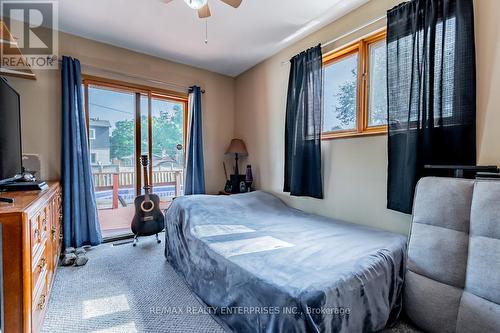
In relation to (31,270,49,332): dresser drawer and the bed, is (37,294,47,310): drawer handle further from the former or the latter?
the bed

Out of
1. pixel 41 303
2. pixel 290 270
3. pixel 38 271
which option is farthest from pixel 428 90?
pixel 41 303

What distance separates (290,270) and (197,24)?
2570mm

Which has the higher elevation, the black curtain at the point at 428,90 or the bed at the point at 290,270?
the black curtain at the point at 428,90

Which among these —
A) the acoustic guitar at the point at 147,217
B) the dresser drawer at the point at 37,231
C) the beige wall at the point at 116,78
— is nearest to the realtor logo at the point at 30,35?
the beige wall at the point at 116,78

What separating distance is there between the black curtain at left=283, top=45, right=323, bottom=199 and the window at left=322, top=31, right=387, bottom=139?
5.6 inches

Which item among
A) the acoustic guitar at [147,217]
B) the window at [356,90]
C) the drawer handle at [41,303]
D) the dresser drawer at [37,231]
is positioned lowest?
the drawer handle at [41,303]

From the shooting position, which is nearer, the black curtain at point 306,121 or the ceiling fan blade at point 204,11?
the ceiling fan blade at point 204,11

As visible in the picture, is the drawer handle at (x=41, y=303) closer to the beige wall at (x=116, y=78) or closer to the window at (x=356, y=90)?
A: the beige wall at (x=116, y=78)

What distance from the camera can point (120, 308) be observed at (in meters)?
1.69

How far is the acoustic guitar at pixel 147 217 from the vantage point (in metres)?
2.91

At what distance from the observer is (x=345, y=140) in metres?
2.34

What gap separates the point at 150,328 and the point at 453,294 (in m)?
1.85

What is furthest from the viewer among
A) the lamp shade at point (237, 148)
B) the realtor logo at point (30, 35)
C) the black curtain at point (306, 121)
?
the lamp shade at point (237, 148)

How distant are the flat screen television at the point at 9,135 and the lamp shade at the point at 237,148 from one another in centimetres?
243
